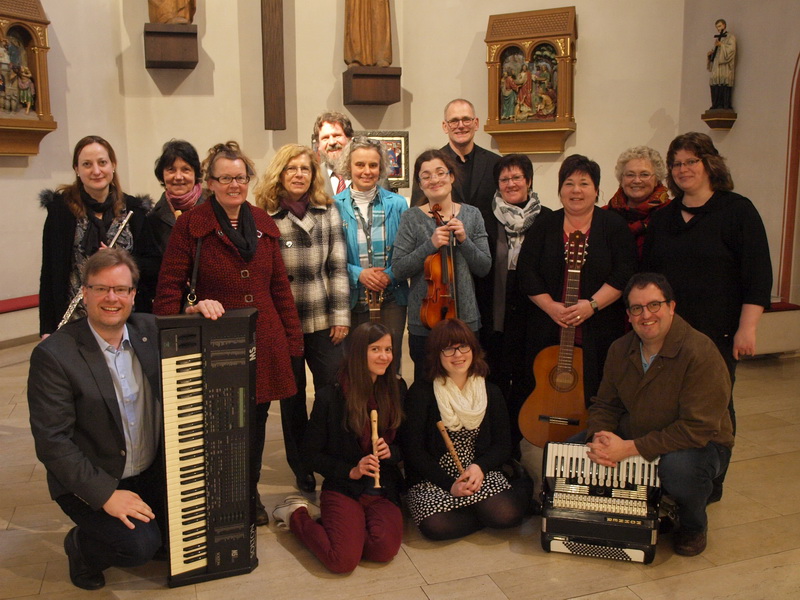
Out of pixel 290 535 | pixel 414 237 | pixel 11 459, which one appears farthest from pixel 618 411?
pixel 11 459

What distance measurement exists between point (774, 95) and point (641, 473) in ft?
13.1

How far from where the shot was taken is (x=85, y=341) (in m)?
2.54

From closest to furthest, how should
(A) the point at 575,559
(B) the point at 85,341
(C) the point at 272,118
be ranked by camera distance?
(B) the point at 85,341
(A) the point at 575,559
(C) the point at 272,118

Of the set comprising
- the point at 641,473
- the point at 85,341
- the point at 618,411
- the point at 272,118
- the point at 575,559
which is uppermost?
the point at 272,118

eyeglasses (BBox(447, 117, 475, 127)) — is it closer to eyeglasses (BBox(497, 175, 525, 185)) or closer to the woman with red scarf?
eyeglasses (BBox(497, 175, 525, 185))

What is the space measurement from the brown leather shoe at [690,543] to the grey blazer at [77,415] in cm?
198

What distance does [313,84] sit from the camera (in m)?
7.03

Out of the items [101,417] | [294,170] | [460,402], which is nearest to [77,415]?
[101,417]

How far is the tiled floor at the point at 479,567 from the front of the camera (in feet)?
8.57

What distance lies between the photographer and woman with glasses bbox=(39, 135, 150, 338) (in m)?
3.15

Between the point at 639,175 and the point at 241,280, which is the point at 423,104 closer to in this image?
the point at 639,175

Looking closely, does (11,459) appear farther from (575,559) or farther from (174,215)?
(575,559)

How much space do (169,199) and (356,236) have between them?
2.72 ft

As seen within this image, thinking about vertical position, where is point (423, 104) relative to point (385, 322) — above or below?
above
